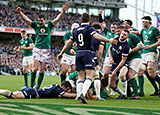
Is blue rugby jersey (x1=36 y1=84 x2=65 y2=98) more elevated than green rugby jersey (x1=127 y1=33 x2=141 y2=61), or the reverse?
green rugby jersey (x1=127 y1=33 x2=141 y2=61)

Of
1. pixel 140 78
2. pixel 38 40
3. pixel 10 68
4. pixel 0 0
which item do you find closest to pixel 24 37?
pixel 38 40

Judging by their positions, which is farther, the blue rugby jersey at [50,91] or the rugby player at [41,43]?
the rugby player at [41,43]

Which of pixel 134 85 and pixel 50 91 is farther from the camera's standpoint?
pixel 134 85

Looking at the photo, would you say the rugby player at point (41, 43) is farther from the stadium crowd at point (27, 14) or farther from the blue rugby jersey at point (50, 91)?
the stadium crowd at point (27, 14)

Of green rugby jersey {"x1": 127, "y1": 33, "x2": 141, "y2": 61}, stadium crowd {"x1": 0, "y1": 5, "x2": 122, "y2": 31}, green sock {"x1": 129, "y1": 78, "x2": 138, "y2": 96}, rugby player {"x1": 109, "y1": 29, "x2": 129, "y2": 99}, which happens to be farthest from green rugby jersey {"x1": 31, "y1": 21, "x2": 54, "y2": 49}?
stadium crowd {"x1": 0, "y1": 5, "x2": 122, "y2": 31}

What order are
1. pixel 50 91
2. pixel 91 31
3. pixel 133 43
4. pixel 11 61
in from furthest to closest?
1. pixel 11 61
2. pixel 133 43
3. pixel 50 91
4. pixel 91 31

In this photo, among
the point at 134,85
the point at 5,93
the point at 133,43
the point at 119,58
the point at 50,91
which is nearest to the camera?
the point at 5,93

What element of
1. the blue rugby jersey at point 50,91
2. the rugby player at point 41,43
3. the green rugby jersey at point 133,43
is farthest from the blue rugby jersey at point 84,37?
the rugby player at point 41,43

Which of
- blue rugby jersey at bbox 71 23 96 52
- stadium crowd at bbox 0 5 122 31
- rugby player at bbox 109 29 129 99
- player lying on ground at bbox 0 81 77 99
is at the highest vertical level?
stadium crowd at bbox 0 5 122 31

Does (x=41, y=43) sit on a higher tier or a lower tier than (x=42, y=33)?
lower

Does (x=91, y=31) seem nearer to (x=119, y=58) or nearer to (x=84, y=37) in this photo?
(x=84, y=37)

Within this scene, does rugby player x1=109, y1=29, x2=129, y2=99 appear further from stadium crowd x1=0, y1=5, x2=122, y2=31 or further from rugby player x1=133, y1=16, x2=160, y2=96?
stadium crowd x1=0, y1=5, x2=122, y2=31

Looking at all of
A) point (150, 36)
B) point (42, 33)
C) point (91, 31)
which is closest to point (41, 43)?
point (42, 33)

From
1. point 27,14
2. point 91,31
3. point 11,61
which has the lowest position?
point 11,61
